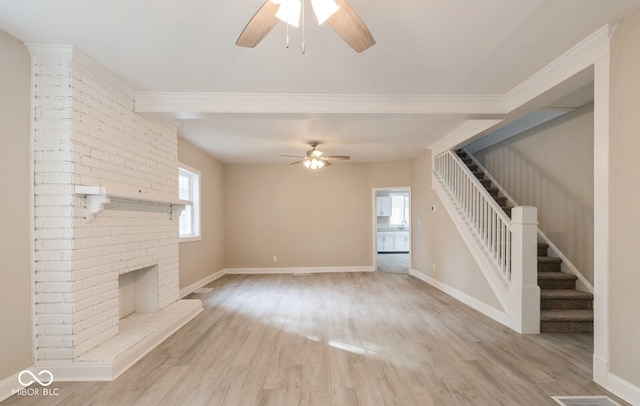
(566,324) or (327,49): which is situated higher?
(327,49)

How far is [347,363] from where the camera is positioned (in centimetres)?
292

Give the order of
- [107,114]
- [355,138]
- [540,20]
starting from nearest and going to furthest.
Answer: [540,20] → [107,114] → [355,138]

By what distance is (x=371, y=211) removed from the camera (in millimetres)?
7832

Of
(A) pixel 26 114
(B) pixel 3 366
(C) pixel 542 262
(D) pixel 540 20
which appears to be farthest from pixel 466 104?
(B) pixel 3 366

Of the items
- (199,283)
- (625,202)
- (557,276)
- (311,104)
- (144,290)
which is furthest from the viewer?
(199,283)

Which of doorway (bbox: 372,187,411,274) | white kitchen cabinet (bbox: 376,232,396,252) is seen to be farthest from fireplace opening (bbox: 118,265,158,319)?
white kitchen cabinet (bbox: 376,232,396,252)

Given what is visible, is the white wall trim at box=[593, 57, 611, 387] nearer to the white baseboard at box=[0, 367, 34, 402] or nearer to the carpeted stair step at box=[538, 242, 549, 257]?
the carpeted stair step at box=[538, 242, 549, 257]

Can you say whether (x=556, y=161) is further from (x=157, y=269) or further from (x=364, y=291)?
(x=157, y=269)

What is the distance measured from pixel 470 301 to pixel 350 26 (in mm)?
4384

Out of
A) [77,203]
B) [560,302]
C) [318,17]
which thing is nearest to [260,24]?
[318,17]

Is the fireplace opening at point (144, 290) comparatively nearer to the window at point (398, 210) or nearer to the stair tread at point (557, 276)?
the stair tread at point (557, 276)

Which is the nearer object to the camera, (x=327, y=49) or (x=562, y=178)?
(x=327, y=49)

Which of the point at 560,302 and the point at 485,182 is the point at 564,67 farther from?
the point at 485,182

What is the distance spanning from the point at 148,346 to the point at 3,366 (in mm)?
1074
